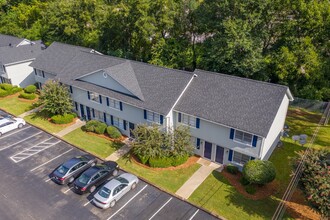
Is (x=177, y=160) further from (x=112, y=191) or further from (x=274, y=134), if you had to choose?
(x=274, y=134)

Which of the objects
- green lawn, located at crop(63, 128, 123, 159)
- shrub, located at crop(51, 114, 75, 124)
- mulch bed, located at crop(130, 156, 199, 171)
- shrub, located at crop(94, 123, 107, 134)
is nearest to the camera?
mulch bed, located at crop(130, 156, 199, 171)

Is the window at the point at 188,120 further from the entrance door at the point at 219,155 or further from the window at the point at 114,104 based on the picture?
the window at the point at 114,104

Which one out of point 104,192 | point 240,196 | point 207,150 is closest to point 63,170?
point 104,192

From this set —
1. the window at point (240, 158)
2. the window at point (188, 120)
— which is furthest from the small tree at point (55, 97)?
the window at point (240, 158)

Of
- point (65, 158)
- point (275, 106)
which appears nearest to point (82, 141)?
point (65, 158)

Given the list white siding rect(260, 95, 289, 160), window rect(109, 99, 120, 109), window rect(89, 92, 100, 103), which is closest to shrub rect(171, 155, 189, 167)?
white siding rect(260, 95, 289, 160)

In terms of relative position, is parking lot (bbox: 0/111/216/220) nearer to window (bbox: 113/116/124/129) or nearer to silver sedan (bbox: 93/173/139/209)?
silver sedan (bbox: 93/173/139/209)
